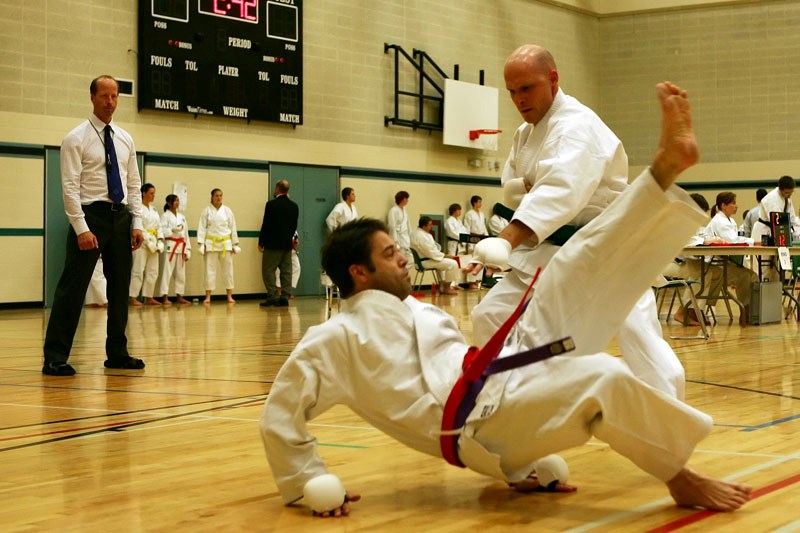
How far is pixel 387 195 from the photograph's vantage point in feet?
62.2

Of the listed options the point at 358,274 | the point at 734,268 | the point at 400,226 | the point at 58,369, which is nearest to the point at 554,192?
the point at 358,274

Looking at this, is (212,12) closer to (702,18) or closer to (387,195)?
(387,195)

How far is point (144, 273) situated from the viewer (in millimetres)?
15422

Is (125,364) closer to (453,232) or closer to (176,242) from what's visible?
(176,242)

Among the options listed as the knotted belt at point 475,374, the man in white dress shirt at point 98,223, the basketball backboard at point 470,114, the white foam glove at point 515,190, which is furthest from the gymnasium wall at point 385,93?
the knotted belt at point 475,374

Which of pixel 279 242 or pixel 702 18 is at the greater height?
pixel 702 18

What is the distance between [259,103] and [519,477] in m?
14.0

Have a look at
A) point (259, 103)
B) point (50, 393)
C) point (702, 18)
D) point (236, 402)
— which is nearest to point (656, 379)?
point (236, 402)

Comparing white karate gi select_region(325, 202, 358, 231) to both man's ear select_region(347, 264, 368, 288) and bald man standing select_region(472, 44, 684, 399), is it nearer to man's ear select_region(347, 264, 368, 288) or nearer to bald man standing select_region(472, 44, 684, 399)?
bald man standing select_region(472, 44, 684, 399)

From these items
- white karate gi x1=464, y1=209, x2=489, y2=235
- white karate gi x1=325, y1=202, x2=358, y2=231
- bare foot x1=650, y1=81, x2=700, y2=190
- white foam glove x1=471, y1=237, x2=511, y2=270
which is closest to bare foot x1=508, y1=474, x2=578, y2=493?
white foam glove x1=471, y1=237, x2=511, y2=270

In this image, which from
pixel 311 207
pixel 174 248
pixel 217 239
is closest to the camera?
pixel 174 248

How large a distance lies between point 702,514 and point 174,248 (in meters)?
13.3

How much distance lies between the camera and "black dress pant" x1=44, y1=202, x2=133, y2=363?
6.64 meters

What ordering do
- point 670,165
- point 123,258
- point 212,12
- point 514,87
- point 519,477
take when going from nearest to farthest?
point 670,165 → point 519,477 → point 514,87 → point 123,258 → point 212,12
